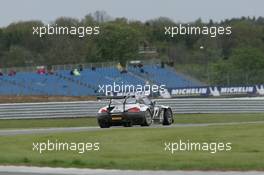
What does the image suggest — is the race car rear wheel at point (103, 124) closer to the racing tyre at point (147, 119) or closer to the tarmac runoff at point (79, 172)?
the racing tyre at point (147, 119)

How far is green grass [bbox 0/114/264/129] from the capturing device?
2873cm

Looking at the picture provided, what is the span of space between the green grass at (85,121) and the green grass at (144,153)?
856cm

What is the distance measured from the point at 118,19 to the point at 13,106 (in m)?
47.9

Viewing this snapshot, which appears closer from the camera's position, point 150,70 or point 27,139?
point 27,139

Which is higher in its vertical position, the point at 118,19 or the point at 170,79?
the point at 118,19

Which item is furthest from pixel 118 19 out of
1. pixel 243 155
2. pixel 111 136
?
pixel 243 155

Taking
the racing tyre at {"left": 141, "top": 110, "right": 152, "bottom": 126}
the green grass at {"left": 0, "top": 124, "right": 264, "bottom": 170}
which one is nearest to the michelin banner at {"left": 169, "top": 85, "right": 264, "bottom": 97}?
the racing tyre at {"left": 141, "top": 110, "right": 152, "bottom": 126}

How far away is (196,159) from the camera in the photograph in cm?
1299

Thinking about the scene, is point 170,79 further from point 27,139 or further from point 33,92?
point 27,139

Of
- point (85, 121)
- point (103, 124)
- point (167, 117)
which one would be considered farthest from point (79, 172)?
point (85, 121)
